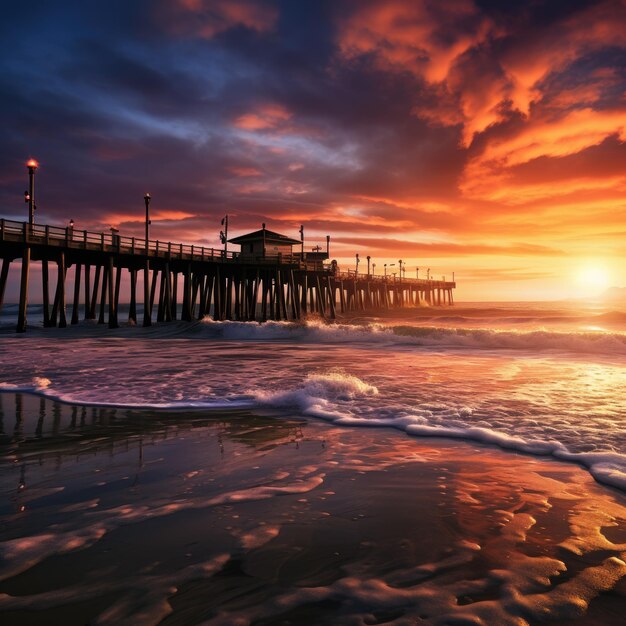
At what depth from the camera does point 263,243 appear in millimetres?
46094

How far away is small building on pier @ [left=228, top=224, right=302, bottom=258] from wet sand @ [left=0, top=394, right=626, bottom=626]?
40599 mm

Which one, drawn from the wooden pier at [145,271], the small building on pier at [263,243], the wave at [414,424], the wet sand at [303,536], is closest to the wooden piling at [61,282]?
the wooden pier at [145,271]

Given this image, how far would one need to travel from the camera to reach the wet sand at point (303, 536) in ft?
8.05

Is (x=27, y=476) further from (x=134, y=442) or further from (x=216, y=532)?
(x=216, y=532)

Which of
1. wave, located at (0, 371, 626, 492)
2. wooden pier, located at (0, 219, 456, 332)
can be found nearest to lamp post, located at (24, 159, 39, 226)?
wooden pier, located at (0, 219, 456, 332)

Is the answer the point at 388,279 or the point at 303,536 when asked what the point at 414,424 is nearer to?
the point at 303,536

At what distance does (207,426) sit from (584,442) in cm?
458

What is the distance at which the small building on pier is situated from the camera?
46.2m

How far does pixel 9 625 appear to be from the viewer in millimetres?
2287

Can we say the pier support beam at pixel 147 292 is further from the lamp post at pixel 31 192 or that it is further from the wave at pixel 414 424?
the wave at pixel 414 424

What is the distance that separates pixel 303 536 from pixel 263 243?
144 ft

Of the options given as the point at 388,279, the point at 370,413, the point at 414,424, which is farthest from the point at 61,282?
the point at 388,279

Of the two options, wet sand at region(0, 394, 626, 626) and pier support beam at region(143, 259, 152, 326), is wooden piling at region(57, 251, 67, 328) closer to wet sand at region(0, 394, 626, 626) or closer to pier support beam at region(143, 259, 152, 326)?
pier support beam at region(143, 259, 152, 326)

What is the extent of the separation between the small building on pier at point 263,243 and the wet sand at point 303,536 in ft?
133
